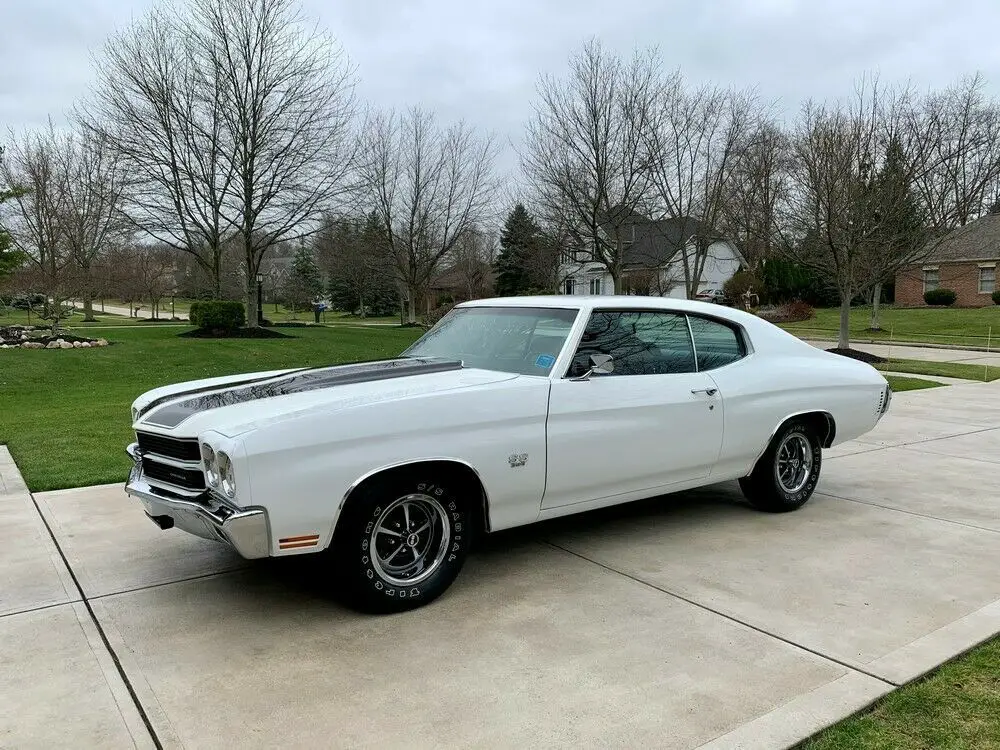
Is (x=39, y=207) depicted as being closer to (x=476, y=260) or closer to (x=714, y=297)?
(x=476, y=260)

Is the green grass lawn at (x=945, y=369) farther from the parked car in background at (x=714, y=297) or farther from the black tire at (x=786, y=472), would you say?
the parked car in background at (x=714, y=297)

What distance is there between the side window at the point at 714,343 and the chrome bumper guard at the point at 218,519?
3.04 m

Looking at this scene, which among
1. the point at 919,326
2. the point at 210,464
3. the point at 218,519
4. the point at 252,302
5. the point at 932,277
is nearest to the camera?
the point at 218,519

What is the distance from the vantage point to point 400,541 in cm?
391

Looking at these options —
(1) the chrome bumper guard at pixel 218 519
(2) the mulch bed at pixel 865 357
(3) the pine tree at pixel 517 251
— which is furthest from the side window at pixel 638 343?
(3) the pine tree at pixel 517 251

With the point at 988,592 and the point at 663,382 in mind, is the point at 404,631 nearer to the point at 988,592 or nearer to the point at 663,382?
the point at 663,382

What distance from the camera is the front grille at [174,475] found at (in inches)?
146

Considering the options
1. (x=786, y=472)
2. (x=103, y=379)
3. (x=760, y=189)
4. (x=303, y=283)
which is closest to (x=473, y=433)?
(x=786, y=472)

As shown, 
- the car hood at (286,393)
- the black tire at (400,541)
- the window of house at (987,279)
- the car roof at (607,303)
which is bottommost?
the black tire at (400,541)

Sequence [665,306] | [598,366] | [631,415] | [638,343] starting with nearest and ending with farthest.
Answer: [598,366] → [631,415] → [638,343] → [665,306]

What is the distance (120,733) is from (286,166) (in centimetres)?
2479

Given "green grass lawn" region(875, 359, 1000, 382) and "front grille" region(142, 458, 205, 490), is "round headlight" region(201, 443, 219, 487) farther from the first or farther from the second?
"green grass lawn" region(875, 359, 1000, 382)

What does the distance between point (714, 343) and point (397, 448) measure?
2.65 meters

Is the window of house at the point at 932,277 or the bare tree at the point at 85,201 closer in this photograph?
the bare tree at the point at 85,201
